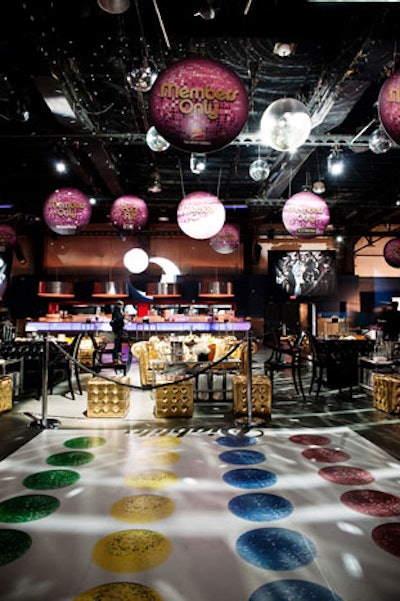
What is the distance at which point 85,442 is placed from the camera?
398 cm

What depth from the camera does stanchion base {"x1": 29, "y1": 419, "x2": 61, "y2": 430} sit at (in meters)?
4.50

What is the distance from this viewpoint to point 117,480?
9.98 ft

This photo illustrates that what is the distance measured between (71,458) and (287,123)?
3459 millimetres

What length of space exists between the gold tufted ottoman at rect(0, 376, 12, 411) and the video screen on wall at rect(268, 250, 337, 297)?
10.7 m

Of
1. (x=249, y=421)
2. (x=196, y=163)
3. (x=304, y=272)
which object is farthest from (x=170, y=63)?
(x=304, y=272)

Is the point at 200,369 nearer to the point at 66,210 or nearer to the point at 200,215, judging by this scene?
the point at 200,215

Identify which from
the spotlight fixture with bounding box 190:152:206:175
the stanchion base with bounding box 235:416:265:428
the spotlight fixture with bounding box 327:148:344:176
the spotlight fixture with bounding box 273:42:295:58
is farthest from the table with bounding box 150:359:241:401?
the spotlight fixture with bounding box 327:148:344:176

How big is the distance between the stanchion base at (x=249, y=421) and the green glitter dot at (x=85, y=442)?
5.00ft

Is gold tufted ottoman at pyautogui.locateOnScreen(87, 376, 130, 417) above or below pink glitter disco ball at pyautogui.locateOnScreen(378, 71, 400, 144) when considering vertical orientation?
below

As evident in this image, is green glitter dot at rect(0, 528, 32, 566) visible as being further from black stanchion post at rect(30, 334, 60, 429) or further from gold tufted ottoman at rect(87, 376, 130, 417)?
gold tufted ottoman at rect(87, 376, 130, 417)

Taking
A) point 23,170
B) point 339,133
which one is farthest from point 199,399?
point 23,170

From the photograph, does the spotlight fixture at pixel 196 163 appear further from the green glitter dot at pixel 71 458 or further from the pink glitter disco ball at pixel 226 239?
the green glitter dot at pixel 71 458

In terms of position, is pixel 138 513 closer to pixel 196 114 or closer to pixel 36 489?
pixel 36 489

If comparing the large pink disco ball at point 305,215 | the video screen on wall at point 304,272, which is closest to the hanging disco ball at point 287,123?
the large pink disco ball at point 305,215
